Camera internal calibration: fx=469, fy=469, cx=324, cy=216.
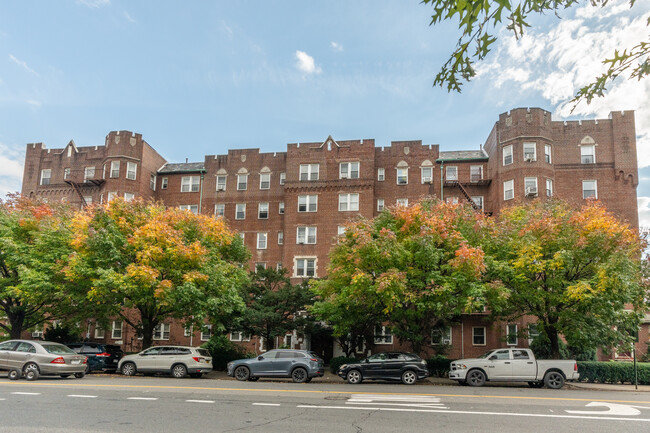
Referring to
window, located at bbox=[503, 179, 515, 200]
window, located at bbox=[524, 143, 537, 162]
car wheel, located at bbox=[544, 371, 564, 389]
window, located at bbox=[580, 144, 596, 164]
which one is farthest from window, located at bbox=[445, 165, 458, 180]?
car wheel, located at bbox=[544, 371, 564, 389]

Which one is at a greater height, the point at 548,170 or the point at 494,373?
the point at 548,170

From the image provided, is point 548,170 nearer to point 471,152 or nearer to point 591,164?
point 591,164

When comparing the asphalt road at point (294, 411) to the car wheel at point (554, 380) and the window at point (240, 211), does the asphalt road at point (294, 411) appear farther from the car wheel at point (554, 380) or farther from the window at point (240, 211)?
the window at point (240, 211)

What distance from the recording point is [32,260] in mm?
23391

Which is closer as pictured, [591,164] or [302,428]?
[302,428]

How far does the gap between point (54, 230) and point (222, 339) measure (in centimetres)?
1067

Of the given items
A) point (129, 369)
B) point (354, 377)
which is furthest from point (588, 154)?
→ point (129, 369)

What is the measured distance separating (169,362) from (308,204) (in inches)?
693

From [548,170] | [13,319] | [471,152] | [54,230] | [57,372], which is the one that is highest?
[471,152]

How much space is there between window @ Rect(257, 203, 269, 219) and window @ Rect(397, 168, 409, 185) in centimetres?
1089

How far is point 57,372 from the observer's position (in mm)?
18469

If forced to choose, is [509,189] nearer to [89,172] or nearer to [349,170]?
[349,170]

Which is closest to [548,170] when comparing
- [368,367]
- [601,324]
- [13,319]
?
[601,324]

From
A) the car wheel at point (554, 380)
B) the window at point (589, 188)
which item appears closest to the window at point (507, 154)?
the window at point (589, 188)
